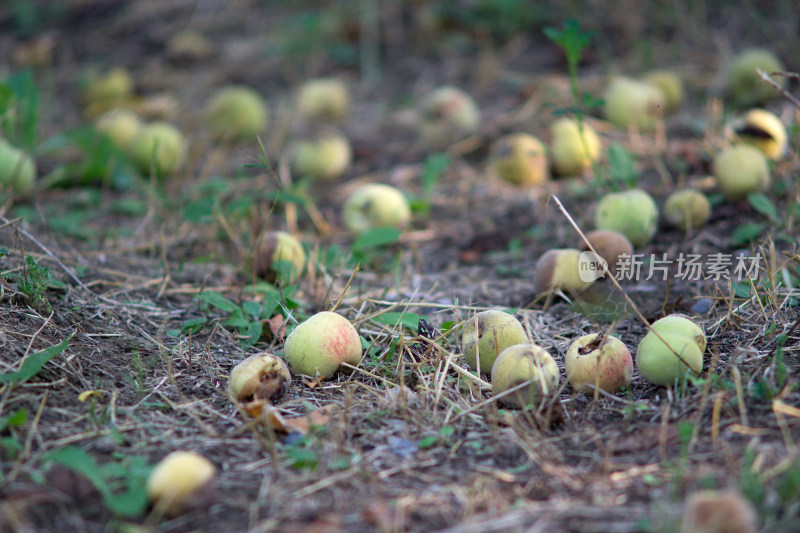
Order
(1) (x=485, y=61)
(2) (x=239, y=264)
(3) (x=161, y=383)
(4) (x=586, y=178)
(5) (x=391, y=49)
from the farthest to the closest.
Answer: (5) (x=391, y=49)
(1) (x=485, y=61)
(4) (x=586, y=178)
(2) (x=239, y=264)
(3) (x=161, y=383)

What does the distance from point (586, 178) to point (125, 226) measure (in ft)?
8.48

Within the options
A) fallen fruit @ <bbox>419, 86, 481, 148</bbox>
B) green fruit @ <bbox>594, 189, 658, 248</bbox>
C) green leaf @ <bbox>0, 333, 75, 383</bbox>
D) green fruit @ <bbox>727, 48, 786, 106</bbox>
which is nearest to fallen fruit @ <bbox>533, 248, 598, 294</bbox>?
green fruit @ <bbox>594, 189, 658, 248</bbox>

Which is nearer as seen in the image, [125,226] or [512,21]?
[125,226]

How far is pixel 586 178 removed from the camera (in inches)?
163

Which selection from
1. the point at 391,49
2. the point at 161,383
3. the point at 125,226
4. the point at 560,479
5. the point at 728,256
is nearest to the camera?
the point at 560,479

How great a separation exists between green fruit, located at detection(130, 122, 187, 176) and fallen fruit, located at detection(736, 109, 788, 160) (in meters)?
3.26

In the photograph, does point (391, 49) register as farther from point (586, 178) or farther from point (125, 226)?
point (125, 226)

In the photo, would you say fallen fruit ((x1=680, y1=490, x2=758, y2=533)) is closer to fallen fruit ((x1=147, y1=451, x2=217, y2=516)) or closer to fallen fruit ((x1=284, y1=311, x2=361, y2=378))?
fallen fruit ((x1=147, y1=451, x2=217, y2=516))

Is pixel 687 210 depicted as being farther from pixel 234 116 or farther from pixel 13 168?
pixel 13 168

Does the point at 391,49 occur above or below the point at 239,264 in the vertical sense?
above

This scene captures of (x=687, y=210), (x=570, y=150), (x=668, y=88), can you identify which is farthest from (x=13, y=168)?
(x=668, y=88)

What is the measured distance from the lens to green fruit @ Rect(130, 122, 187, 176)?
4.45 meters

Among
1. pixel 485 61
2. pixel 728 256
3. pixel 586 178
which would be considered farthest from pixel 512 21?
pixel 728 256

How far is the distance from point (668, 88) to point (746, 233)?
1987mm
